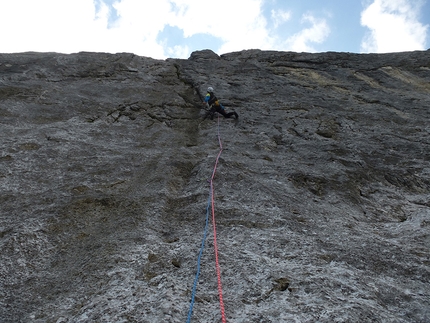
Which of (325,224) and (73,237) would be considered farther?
(325,224)

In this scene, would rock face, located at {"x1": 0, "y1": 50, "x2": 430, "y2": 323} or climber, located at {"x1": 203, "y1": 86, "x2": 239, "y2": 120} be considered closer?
rock face, located at {"x1": 0, "y1": 50, "x2": 430, "y2": 323}

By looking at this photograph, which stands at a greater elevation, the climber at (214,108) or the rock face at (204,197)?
the climber at (214,108)

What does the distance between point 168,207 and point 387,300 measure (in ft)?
11.3

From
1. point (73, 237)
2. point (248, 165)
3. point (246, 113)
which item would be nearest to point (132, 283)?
point (73, 237)

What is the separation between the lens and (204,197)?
19.7 feet

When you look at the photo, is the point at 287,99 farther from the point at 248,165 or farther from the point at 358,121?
the point at 248,165

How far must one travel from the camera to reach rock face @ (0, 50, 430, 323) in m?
3.77

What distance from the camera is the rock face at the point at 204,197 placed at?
377 centimetres

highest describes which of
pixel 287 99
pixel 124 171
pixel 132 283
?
pixel 287 99

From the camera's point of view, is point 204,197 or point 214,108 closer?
point 204,197

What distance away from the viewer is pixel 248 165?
761 cm

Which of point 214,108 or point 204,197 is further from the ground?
point 214,108

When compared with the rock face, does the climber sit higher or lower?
higher

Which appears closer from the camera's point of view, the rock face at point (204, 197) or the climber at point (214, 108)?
the rock face at point (204, 197)
